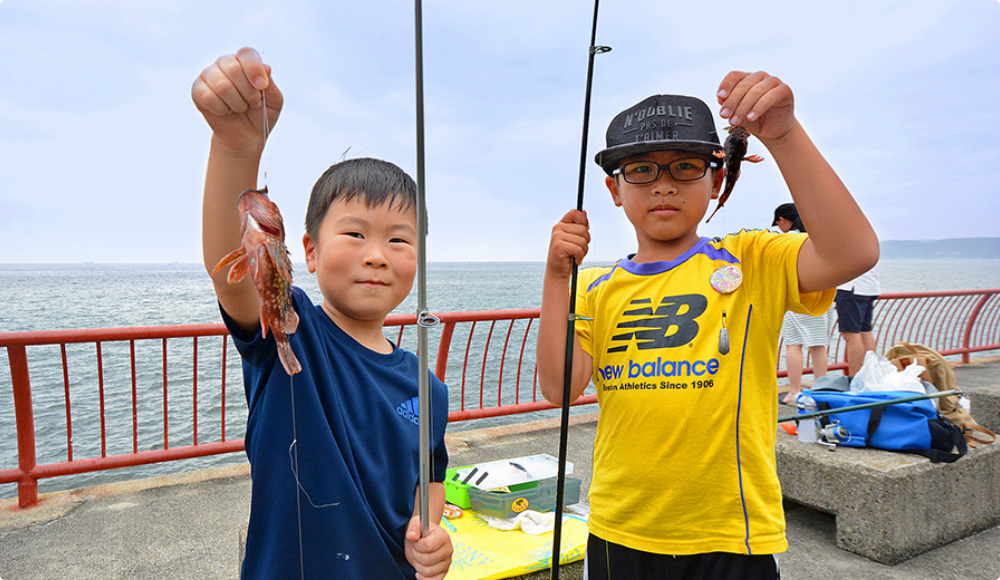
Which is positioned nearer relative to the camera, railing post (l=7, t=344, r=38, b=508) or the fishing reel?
the fishing reel

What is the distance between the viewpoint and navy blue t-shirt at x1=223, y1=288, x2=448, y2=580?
125 centimetres

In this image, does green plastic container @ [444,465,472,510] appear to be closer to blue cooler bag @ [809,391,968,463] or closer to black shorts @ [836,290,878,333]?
blue cooler bag @ [809,391,968,463]

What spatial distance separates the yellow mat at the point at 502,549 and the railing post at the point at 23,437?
3058 millimetres

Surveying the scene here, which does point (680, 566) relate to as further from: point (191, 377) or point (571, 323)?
point (191, 377)

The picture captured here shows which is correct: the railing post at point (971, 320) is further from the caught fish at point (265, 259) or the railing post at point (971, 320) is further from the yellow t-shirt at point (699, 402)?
the caught fish at point (265, 259)

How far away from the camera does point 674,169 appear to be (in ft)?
5.30

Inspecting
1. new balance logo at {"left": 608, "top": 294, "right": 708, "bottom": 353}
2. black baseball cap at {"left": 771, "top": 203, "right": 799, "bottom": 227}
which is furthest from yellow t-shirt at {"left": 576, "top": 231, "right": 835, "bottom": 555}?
black baseball cap at {"left": 771, "top": 203, "right": 799, "bottom": 227}

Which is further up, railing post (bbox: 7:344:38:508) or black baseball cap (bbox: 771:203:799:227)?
black baseball cap (bbox: 771:203:799:227)

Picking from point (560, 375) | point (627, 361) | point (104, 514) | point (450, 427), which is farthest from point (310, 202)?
point (450, 427)

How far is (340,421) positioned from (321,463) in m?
0.10

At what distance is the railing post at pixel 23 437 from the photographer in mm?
3883

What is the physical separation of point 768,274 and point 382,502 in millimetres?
1242

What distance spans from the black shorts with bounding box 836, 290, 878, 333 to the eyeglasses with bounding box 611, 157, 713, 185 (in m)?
5.18

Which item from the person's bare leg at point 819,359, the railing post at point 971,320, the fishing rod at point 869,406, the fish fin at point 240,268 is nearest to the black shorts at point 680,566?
the fish fin at point 240,268
